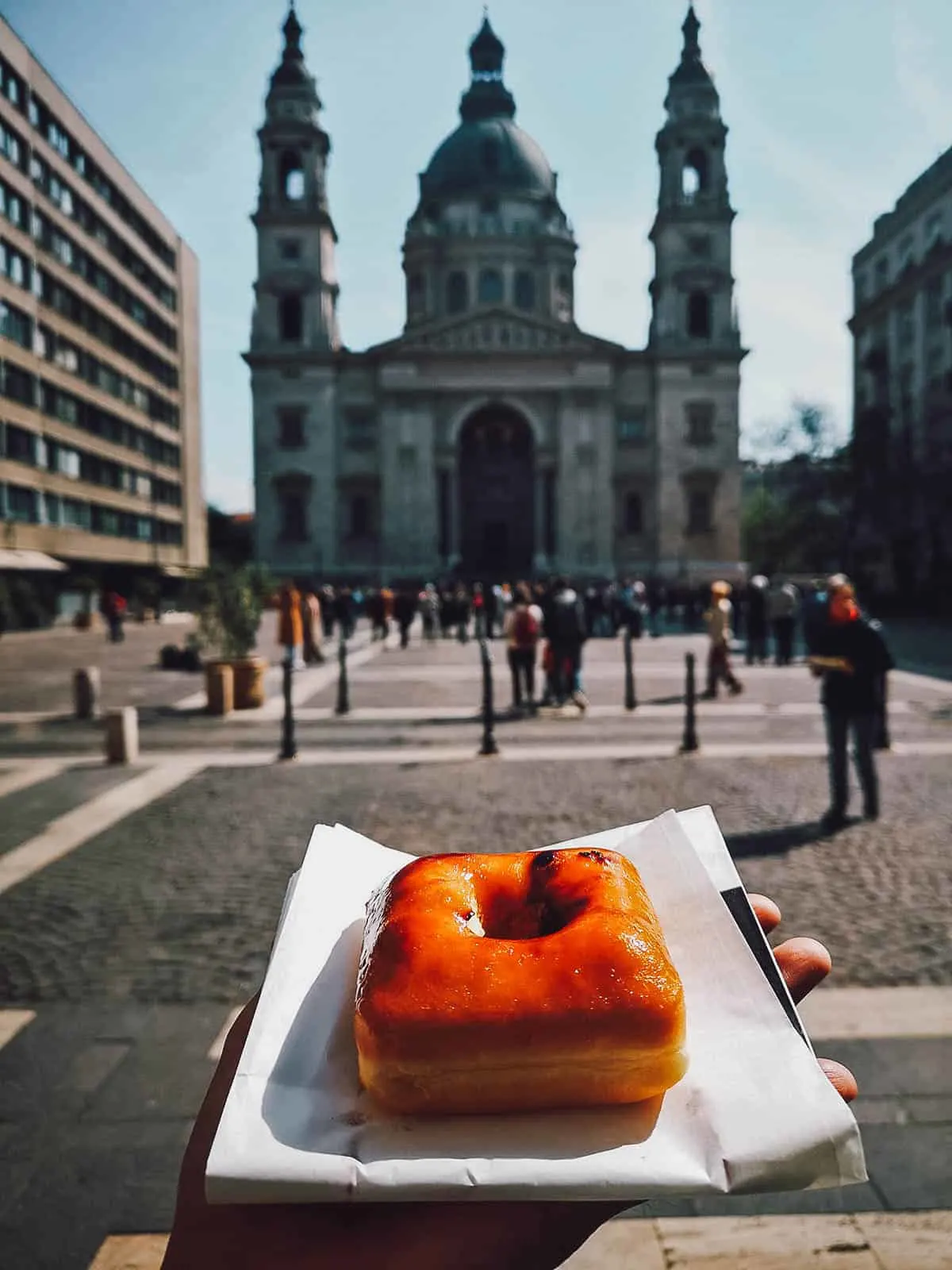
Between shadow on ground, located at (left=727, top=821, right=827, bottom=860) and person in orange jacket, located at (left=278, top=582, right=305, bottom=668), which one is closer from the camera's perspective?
shadow on ground, located at (left=727, top=821, right=827, bottom=860)

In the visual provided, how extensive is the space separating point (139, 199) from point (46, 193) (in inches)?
505

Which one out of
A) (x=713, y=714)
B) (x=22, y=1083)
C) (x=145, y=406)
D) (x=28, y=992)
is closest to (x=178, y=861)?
(x=28, y=992)

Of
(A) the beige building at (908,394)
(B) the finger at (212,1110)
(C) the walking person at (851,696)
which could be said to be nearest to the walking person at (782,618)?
(C) the walking person at (851,696)

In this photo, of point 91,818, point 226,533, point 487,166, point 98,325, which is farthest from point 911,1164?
point 226,533

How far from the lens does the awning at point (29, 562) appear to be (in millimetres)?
36719

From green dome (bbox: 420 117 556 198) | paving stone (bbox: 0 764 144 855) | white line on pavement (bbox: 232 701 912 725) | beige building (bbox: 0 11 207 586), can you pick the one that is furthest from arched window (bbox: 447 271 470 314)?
paving stone (bbox: 0 764 144 855)

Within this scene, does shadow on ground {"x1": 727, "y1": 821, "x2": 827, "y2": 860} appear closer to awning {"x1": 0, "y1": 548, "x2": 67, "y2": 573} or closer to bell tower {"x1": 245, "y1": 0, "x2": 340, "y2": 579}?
awning {"x1": 0, "y1": 548, "x2": 67, "y2": 573}

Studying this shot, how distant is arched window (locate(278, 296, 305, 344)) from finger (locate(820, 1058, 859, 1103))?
57943 millimetres

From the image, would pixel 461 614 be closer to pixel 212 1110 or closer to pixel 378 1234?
pixel 212 1110

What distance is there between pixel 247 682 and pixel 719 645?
727 cm

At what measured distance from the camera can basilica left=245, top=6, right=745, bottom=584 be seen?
54156mm

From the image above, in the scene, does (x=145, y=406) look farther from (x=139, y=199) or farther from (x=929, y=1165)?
(x=929, y=1165)

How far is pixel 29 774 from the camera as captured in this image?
930cm

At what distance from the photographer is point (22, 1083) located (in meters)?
3.48
